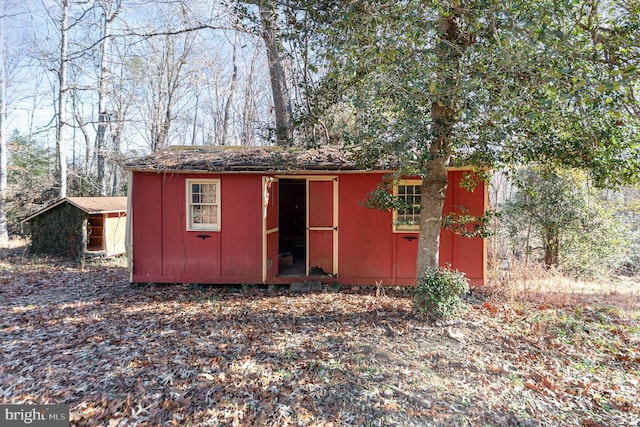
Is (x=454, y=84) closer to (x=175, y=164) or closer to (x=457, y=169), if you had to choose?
(x=457, y=169)

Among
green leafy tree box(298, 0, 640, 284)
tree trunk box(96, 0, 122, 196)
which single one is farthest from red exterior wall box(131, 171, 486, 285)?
tree trunk box(96, 0, 122, 196)

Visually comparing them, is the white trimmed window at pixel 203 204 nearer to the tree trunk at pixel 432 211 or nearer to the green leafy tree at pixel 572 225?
the tree trunk at pixel 432 211

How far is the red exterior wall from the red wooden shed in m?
0.02

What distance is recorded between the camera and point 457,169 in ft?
22.9

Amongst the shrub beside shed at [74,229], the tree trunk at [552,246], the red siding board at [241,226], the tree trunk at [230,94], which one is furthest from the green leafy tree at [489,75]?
the tree trunk at [230,94]

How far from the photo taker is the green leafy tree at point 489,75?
353 cm

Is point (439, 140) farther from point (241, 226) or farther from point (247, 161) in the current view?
point (241, 226)

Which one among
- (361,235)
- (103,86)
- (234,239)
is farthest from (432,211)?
(103,86)

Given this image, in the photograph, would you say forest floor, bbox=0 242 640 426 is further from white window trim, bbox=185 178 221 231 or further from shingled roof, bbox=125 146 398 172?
shingled roof, bbox=125 146 398 172

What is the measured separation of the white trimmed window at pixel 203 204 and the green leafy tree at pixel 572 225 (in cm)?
793

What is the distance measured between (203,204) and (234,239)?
42.1 inches

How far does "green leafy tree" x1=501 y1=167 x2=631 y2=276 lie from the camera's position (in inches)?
365

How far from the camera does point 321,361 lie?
393cm

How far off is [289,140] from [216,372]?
3.94 metres
